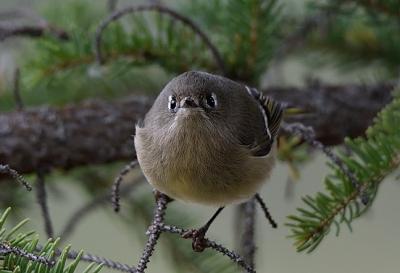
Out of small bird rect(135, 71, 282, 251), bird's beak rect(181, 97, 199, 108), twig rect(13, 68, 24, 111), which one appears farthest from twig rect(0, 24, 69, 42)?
bird's beak rect(181, 97, 199, 108)

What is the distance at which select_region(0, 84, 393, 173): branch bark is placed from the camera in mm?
1451

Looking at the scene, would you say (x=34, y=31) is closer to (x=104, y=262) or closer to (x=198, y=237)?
(x=198, y=237)

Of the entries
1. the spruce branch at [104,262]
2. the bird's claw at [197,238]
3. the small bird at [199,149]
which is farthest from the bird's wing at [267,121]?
the spruce branch at [104,262]

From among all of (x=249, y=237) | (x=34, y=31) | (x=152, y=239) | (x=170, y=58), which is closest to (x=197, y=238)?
(x=249, y=237)

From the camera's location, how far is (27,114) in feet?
4.91

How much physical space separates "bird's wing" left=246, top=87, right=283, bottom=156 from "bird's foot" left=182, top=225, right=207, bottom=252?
0.22 m

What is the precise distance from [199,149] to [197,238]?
167 mm

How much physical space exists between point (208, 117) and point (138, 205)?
0.36 metres

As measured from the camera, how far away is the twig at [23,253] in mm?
739

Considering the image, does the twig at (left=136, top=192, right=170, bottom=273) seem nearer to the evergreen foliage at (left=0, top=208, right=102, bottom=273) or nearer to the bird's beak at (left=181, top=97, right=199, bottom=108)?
the evergreen foliage at (left=0, top=208, right=102, bottom=273)

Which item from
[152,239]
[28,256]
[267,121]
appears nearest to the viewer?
[28,256]

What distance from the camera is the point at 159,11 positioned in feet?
4.40

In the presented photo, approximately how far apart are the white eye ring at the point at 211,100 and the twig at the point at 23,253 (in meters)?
0.59

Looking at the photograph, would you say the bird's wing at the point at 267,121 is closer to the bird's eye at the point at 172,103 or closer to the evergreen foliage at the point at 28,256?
the bird's eye at the point at 172,103
